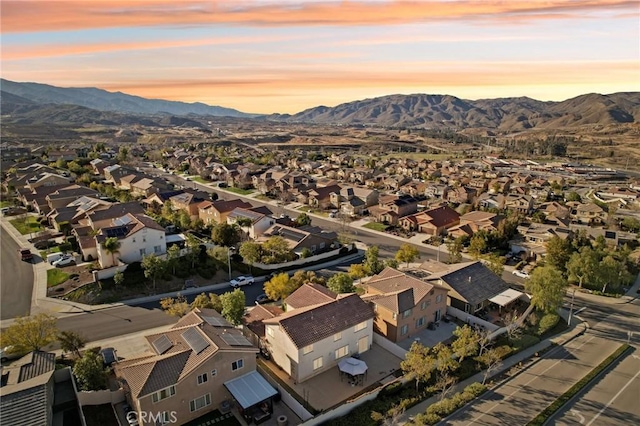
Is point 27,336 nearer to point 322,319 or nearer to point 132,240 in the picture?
point 132,240

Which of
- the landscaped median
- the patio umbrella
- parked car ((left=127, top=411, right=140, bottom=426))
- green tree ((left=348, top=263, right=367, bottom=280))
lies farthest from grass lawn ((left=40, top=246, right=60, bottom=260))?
the landscaped median

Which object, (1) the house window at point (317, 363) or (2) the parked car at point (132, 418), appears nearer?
(2) the parked car at point (132, 418)

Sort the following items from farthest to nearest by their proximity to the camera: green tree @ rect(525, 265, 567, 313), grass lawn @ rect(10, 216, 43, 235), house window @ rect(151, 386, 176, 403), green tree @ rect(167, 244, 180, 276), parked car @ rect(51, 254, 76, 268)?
grass lawn @ rect(10, 216, 43, 235)
parked car @ rect(51, 254, 76, 268)
green tree @ rect(167, 244, 180, 276)
green tree @ rect(525, 265, 567, 313)
house window @ rect(151, 386, 176, 403)

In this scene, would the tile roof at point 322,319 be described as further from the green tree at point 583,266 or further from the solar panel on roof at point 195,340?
the green tree at point 583,266

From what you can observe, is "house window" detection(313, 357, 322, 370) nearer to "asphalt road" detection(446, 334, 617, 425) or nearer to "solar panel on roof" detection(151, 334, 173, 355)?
"asphalt road" detection(446, 334, 617, 425)

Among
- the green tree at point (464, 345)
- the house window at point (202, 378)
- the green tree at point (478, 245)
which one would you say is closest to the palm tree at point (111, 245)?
the house window at point (202, 378)

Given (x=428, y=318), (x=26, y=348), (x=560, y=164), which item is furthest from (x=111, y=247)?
(x=560, y=164)

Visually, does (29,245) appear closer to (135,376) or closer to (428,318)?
(135,376)
